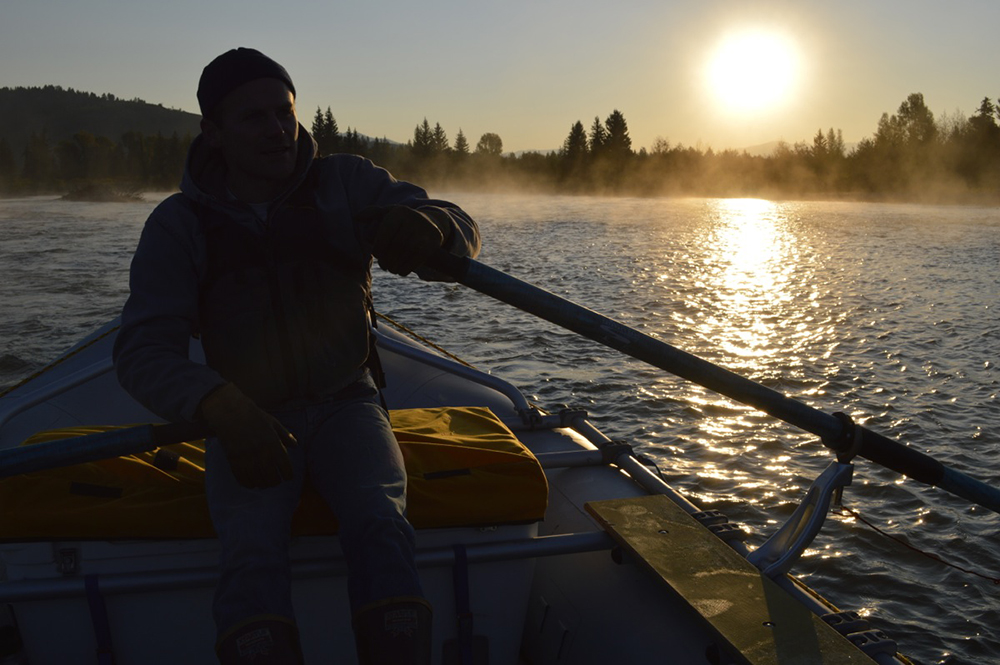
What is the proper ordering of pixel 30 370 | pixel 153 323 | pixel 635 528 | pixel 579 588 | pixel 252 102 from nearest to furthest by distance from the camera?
pixel 153 323 < pixel 252 102 < pixel 635 528 < pixel 579 588 < pixel 30 370

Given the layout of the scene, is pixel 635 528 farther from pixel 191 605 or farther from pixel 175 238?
pixel 175 238

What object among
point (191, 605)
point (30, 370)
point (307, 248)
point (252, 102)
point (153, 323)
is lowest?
point (30, 370)

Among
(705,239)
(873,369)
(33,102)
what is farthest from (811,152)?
(33,102)

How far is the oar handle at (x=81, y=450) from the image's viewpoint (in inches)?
80.7

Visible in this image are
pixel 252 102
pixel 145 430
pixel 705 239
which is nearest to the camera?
pixel 145 430

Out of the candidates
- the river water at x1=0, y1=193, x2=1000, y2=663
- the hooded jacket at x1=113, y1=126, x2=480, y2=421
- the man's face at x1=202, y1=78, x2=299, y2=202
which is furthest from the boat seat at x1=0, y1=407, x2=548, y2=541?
the river water at x1=0, y1=193, x2=1000, y2=663

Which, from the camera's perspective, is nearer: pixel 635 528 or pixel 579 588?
pixel 635 528

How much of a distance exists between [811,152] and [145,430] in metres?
83.4

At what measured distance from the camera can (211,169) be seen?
2.47m

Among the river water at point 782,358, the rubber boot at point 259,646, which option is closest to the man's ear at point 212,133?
the rubber boot at point 259,646

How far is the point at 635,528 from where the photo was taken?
8.58ft

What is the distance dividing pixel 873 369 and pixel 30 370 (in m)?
10.2

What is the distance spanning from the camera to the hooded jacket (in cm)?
214

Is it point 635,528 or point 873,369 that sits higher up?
point 635,528
